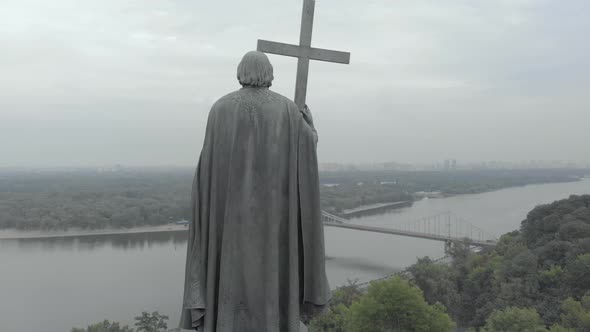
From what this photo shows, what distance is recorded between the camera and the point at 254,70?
173cm

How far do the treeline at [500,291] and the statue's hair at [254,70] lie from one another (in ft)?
28.9

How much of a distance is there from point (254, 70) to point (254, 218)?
0.52m

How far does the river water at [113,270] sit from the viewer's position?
48.8 feet

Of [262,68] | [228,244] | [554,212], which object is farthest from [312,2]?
[554,212]

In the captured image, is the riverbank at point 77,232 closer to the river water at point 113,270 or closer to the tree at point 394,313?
the river water at point 113,270

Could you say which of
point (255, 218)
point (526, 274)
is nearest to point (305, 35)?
point (255, 218)

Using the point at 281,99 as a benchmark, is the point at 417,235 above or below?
below

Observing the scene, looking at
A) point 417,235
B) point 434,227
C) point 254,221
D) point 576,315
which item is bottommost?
point 434,227

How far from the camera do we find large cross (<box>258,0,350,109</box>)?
8.23ft

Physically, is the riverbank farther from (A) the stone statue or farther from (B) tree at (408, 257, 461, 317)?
(A) the stone statue

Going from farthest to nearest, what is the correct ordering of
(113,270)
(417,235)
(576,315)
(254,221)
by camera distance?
(417,235) < (113,270) < (576,315) < (254,221)

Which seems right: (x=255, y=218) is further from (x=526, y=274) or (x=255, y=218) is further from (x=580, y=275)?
(x=526, y=274)

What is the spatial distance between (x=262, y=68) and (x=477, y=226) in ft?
118

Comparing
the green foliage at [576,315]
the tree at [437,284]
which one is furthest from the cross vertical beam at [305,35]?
the tree at [437,284]
